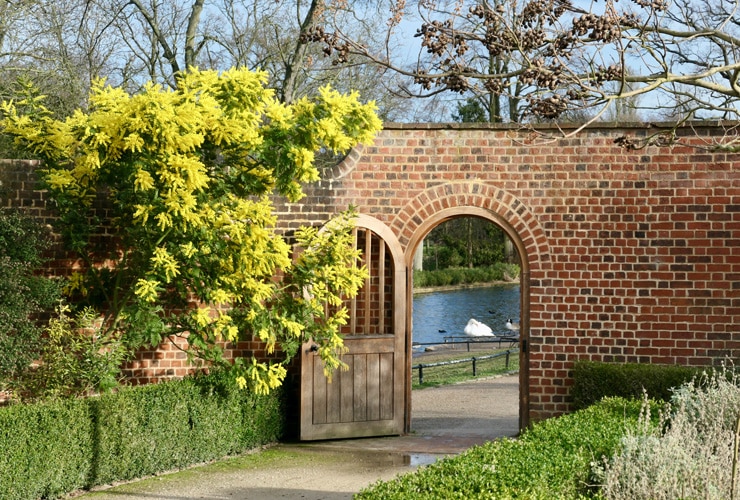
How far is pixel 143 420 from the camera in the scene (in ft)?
30.6

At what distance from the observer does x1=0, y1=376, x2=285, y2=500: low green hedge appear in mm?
8141

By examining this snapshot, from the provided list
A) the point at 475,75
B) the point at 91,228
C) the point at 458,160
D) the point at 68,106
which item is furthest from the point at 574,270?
the point at 68,106

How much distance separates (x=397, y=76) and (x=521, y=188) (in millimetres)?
11078

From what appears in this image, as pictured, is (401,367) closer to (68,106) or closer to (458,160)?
(458,160)

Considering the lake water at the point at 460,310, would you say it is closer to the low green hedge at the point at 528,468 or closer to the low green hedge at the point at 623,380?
the low green hedge at the point at 623,380

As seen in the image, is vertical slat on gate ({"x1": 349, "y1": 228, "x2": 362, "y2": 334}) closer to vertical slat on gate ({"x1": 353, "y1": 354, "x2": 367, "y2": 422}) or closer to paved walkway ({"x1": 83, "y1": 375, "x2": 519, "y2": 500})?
vertical slat on gate ({"x1": 353, "y1": 354, "x2": 367, "y2": 422})

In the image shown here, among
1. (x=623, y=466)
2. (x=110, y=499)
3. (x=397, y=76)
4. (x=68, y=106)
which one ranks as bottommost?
(x=110, y=499)

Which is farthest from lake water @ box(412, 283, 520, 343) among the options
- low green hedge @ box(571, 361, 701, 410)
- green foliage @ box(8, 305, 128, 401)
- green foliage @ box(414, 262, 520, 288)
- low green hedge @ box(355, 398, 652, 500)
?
low green hedge @ box(355, 398, 652, 500)

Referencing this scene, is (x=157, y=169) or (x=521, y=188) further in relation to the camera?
(x=521, y=188)

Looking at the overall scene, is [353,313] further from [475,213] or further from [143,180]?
[143,180]

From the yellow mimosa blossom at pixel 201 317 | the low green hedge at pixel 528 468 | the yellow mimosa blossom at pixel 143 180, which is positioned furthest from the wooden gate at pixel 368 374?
the low green hedge at pixel 528 468

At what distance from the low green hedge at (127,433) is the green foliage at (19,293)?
0.66m

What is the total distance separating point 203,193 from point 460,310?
23.2m

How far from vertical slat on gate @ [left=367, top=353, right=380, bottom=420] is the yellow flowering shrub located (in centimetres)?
101
